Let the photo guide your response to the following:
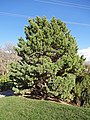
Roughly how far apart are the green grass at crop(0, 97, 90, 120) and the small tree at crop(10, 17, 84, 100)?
4.43ft

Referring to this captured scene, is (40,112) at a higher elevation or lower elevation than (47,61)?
lower

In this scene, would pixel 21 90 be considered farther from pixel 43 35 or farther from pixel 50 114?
pixel 50 114

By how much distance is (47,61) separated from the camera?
8945 millimetres

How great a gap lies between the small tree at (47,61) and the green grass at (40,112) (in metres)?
1.35

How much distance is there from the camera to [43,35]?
9.43 metres

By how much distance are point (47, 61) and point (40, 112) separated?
2.73 meters

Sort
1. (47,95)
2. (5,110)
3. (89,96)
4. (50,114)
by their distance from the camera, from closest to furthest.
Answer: (50,114)
(5,110)
(89,96)
(47,95)

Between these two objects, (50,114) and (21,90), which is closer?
(50,114)

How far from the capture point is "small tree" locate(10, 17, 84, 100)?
8.71 meters

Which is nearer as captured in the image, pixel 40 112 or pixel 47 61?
pixel 40 112

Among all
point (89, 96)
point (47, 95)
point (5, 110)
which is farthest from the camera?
point (47, 95)

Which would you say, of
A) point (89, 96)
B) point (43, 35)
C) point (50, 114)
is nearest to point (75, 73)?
point (89, 96)

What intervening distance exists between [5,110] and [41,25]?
4.36 meters

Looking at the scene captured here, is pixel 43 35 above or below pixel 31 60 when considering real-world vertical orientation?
above
